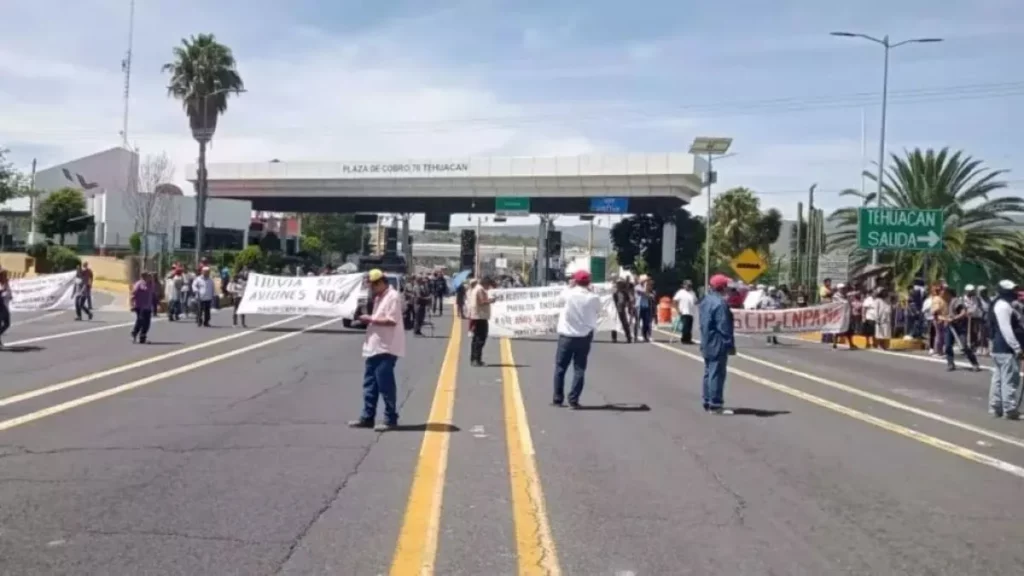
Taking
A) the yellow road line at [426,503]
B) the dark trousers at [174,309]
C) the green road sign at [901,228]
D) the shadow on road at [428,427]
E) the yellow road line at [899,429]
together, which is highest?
the green road sign at [901,228]

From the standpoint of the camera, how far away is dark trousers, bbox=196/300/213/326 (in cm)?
3048

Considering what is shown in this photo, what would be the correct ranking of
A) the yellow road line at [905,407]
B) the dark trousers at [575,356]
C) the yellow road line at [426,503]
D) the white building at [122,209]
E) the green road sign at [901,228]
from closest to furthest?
the yellow road line at [426,503]
the yellow road line at [905,407]
the dark trousers at [575,356]
the green road sign at [901,228]
the white building at [122,209]

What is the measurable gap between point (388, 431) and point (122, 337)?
51.6 feet

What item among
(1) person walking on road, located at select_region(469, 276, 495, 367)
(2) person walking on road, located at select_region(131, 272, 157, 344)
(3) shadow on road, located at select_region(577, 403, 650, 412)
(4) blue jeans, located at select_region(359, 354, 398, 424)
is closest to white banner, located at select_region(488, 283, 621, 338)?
(1) person walking on road, located at select_region(469, 276, 495, 367)

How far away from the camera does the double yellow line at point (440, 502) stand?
21.4ft

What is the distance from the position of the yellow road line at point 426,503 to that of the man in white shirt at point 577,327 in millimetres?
1472

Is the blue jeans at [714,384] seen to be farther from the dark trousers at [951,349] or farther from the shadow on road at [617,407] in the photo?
the dark trousers at [951,349]

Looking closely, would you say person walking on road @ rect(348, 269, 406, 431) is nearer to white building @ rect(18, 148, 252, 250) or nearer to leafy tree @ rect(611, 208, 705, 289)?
white building @ rect(18, 148, 252, 250)

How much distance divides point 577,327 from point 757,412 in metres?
2.46

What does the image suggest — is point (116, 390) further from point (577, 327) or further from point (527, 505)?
point (527, 505)

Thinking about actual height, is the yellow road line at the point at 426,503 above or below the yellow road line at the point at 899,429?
below

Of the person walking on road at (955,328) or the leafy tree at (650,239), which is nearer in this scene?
the person walking on road at (955,328)

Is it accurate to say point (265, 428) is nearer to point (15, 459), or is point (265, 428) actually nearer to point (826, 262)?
point (15, 459)

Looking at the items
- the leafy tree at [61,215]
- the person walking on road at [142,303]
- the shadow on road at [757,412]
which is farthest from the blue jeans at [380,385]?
the leafy tree at [61,215]
